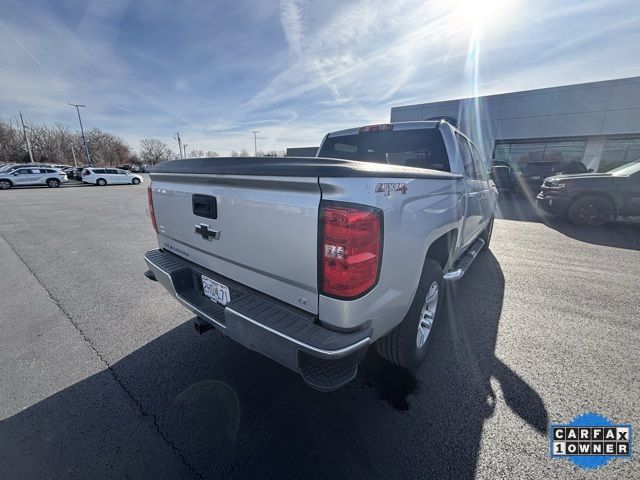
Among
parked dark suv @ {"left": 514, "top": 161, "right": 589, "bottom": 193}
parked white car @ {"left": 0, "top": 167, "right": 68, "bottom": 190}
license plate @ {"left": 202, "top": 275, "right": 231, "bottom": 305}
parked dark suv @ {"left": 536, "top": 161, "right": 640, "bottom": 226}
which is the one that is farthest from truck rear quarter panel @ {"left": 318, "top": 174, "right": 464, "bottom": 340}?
parked white car @ {"left": 0, "top": 167, "right": 68, "bottom": 190}

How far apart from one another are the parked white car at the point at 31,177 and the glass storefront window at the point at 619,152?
41015mm

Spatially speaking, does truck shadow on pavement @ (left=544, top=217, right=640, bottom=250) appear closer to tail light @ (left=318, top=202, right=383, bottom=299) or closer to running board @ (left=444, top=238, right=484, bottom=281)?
running board @ (left=444, top=238, right=484, bottom=281)

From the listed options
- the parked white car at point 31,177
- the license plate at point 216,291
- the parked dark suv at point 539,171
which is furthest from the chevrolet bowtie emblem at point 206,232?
the parked white car at point 31,177

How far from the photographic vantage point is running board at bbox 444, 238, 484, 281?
282 cm

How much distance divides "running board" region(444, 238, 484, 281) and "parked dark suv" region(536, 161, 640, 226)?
222 inches

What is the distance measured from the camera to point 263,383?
2.35 meters

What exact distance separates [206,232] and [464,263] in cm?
322

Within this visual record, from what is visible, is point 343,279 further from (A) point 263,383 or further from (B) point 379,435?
(A) point 263,383

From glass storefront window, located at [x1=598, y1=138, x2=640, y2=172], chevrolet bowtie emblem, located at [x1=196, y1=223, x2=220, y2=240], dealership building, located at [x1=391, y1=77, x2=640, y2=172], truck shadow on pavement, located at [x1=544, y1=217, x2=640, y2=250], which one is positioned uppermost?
dealership building, located at [x1=391, y1=77, x2=640, y2=172]

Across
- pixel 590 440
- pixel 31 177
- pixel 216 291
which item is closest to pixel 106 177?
pixel 31 177

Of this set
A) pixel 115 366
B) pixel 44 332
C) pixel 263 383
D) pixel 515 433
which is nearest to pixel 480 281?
pixel 515 433

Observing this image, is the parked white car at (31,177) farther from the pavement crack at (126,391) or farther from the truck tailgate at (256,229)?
the truck tailgate at (256,229)

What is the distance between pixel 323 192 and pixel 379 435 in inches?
66.8

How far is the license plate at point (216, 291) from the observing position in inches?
84.7
